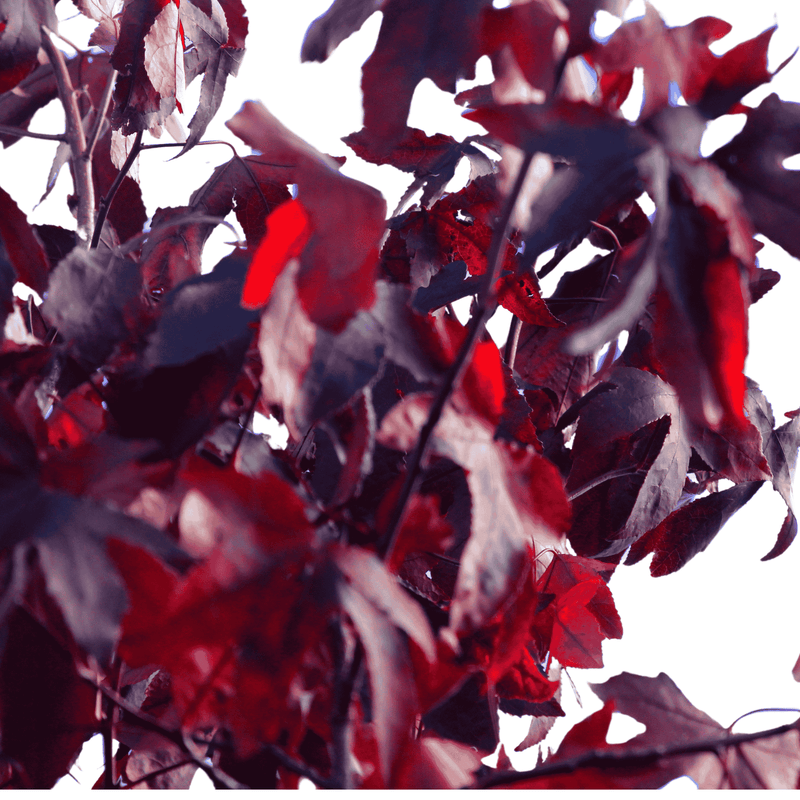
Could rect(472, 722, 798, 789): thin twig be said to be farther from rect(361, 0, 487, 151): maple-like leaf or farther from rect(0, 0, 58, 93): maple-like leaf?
rect(0, 0, 58, 93): maple-like leaf

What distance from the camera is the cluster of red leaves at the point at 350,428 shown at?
213 mm

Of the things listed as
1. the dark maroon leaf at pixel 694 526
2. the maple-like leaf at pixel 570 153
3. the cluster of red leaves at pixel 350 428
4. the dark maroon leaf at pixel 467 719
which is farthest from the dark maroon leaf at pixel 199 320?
the dark maroon leaf at pixel 694 526

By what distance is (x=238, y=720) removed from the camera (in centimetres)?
22

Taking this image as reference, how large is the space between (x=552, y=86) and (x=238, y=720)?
0.77ft

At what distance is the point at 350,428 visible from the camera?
366 mm

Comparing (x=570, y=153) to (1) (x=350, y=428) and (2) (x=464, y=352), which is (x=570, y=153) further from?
(1) (x=350, y=428)

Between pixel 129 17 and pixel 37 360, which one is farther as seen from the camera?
pixel 129 17

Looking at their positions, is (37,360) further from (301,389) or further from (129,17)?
(129,17)

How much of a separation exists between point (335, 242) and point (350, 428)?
0.48ft

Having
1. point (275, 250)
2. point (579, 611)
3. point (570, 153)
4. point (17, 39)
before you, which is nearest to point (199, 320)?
point (275, 250)

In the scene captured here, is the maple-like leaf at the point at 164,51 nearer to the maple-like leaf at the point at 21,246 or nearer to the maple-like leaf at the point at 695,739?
the maple-like leaf at the point at 21,246

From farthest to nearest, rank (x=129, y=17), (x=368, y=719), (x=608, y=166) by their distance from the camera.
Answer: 1. (x=129, y=17)
2. (x=368, y=719)
3. (x=608, y=166)

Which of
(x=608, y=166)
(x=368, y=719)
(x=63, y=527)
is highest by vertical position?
(x=608, y=166)

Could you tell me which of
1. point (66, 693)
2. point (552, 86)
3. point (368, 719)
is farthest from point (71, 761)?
point (552, 86)
